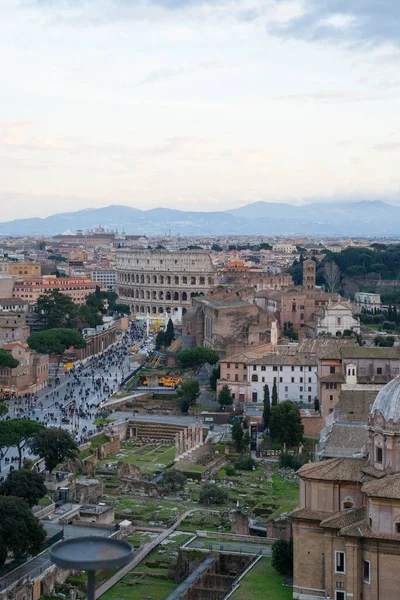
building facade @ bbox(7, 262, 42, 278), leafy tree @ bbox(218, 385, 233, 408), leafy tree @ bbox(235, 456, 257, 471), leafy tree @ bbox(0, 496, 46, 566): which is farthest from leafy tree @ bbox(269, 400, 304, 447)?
building facade @ bbox(7, 262, 42, 278)

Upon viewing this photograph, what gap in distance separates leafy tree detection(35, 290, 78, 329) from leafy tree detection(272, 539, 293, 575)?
173 feet

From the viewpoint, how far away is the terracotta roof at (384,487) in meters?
23.6

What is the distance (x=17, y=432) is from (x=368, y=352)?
16744mm

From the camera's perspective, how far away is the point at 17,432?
38.3 metres

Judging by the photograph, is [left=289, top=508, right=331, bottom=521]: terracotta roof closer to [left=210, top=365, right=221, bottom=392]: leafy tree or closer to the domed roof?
the domed roof

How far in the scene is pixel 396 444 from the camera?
24.7 m

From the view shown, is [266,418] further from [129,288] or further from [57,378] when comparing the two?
[129,288]

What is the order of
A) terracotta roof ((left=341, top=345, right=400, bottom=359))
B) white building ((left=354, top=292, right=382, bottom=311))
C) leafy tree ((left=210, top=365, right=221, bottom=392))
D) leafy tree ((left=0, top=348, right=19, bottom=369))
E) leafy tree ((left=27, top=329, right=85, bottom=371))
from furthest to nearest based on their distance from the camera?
Result: white building ((left=354, top=292, right=382, bottom=311))
leafy tree ((left=27, top=329, right=85, bottom=371))
leafy tree ((left=0, top=348, right=19, bottom=369))
leafy tree ((left=210, top=365, right=221, bottom=392))
terracotta roof ((left=341, top=345, right=400, bottom=359))

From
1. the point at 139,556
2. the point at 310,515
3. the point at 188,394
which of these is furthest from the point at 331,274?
the point at 310,515

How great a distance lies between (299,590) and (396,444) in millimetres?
4307

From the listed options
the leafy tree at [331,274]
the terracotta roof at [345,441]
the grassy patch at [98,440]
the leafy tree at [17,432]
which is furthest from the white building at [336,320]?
the leafy tree at [331,274]

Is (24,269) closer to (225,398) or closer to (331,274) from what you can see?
(331,274)

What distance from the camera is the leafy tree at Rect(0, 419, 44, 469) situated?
3784cm

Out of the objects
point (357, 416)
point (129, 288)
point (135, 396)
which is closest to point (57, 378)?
point (135, 396)
